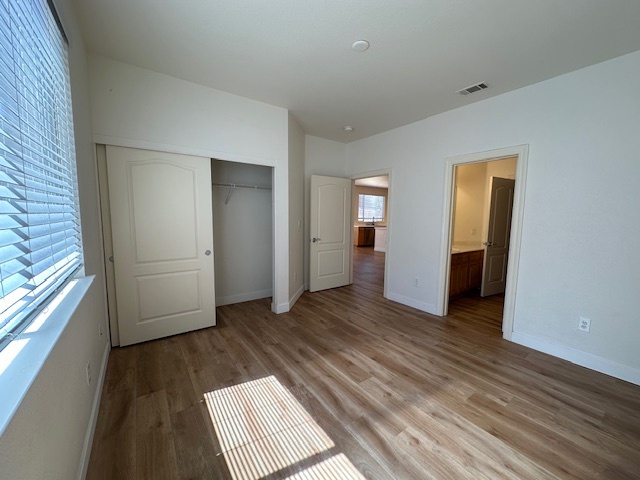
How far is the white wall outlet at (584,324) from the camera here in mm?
2354

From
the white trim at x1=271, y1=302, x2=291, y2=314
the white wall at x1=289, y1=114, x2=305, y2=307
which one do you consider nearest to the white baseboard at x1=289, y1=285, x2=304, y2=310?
the white wall at x1=289, y1=114, x2=305, y2=307

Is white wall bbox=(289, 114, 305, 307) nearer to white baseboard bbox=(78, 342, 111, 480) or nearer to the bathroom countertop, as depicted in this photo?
white baseboard bbox=(78, 342, 111, 480)

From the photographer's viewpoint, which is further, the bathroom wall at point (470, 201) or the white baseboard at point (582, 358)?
the bathroom wall at point (470, 201)

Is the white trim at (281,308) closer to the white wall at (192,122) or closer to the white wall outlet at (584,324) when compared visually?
the white wall at (192,122)

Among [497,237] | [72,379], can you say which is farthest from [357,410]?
[497,237]

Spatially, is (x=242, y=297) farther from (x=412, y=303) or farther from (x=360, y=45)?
(x=360, y=45)

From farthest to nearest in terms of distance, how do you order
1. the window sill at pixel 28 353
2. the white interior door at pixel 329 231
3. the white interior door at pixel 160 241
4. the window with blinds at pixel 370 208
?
the window with blinds at pixel 370 208
the white interior door at pixel 329 231
the white interior door at pixel 160 241
the window sill at pixel 28 353

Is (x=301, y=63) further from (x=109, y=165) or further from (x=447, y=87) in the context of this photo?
(x=109, y=165)

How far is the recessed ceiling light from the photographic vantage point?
78.3 inches

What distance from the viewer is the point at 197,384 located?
2055 millimetres

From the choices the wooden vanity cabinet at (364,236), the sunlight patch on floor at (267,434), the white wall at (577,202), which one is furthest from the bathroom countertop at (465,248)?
the wooden vanity cabinet at (364,236)

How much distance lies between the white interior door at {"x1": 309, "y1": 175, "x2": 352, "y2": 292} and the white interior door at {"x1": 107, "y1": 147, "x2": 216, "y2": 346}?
1.81 m

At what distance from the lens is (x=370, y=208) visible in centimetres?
1130

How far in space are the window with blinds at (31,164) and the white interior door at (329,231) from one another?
3.09 m
